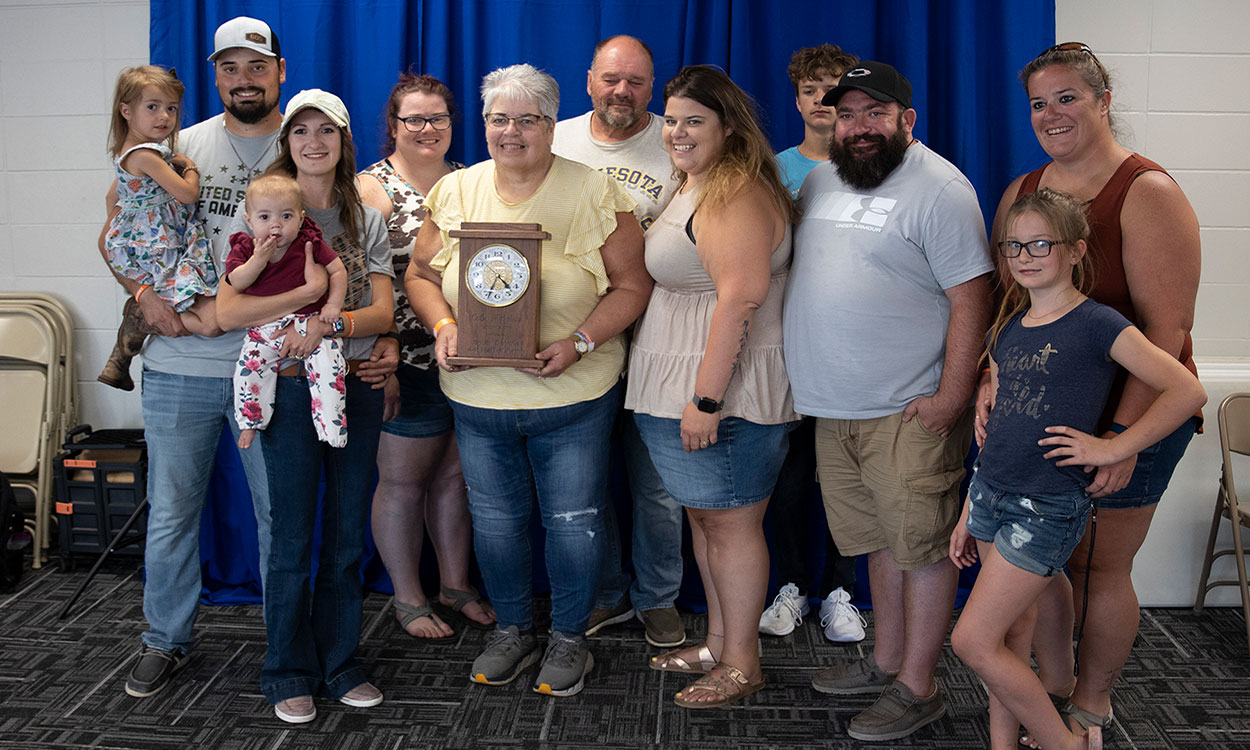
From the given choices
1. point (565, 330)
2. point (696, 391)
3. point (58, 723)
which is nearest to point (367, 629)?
point (58, 723)

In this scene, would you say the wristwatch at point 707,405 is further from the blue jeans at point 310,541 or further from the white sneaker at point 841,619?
the white sneaker at point 841,619

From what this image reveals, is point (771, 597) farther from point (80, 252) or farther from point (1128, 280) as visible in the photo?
point (80, 252)

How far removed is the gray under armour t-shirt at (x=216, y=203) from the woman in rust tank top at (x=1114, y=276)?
77.4 inches

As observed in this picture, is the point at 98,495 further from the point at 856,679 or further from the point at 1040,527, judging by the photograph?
the point at 1040,527

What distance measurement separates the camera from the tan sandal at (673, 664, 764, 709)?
276 centimetres

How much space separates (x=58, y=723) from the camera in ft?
8.83

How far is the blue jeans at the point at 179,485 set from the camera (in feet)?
8.90

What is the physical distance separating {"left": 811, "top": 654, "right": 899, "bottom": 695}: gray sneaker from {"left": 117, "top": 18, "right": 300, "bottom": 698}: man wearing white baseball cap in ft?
5.25

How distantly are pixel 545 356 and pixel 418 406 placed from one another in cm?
72

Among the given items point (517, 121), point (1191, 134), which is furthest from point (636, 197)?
point (1191, 134)

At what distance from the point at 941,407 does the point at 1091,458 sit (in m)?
0.38

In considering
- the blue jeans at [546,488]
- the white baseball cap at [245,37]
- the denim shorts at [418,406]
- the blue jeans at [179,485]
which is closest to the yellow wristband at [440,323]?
the blue jeans at [546,488]

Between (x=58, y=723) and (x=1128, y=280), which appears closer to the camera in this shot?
(x=1128, y=280)

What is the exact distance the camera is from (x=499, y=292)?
8.35 feet
